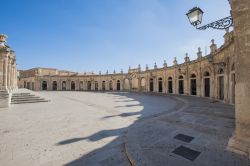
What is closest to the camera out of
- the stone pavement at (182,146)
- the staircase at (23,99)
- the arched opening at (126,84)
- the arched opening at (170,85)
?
the stone pavement at (182,146)

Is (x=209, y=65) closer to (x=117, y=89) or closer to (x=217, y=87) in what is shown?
(x=217, y=87)

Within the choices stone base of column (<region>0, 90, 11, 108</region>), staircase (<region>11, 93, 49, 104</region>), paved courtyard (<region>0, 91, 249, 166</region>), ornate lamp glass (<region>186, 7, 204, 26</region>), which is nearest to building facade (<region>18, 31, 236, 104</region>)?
ornate lamp glass (<region>186, 7, 204, 26</region>)

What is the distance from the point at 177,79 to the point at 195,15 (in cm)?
1989

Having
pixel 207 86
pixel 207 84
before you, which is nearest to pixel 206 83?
pixel 207 84

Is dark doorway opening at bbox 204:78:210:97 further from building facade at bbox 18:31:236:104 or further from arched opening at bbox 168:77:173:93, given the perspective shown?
arched opening at bbox 168:77:173:93

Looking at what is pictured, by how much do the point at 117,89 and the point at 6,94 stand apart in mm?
29639

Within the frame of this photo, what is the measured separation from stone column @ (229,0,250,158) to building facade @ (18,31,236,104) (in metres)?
1.98

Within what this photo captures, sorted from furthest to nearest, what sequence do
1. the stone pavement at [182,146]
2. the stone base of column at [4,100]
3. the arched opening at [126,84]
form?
the arched opening at [126,84], the stone base of column at [4,100], the stone pavement at [182,146]

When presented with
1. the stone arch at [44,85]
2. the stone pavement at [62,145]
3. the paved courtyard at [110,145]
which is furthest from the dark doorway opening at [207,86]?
the stone arch at [44,85]

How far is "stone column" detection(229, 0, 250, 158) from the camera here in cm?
344

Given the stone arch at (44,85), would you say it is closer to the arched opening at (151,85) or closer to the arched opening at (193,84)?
the arched opening at (151,85)

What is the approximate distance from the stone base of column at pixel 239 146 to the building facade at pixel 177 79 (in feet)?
10.0

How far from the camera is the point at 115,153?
3.77 m

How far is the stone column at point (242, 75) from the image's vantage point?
3.44m
